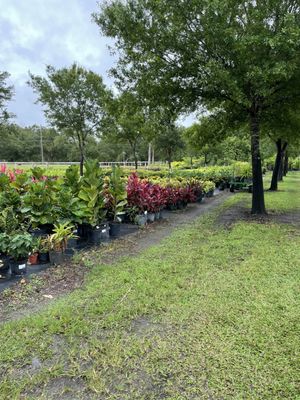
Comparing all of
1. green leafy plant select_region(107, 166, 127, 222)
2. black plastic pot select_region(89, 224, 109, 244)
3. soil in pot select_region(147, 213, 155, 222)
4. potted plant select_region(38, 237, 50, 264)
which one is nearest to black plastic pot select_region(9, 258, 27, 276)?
potted plant select_region(38, 237, 50, 264)

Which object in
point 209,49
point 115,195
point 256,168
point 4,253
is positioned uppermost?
point 209,49

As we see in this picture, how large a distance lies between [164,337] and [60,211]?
3017mm

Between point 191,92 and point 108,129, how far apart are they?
12095 millimetres

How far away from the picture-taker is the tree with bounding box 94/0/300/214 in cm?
586

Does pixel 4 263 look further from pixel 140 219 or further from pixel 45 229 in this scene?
pixel 140 219

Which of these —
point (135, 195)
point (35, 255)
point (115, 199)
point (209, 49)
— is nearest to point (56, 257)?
point (35, 255)

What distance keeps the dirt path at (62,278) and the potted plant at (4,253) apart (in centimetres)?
30

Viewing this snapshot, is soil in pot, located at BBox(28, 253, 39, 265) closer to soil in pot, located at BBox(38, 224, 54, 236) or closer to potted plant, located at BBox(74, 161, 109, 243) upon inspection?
soil in pot, located at BBox(38, 224, 54, 236)

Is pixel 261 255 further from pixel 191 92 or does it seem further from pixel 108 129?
pixel 108 129

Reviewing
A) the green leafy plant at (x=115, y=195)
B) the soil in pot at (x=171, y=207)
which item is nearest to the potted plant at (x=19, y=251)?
the green leafy plant at (x=115, y=195)

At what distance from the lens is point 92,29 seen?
7.46 meters

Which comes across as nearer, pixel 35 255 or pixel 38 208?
pixel 35 255

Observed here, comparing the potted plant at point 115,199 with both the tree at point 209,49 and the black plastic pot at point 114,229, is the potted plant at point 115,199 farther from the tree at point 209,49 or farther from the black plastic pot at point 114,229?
the tree at point 209,49

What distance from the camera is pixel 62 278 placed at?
3.84 meters
